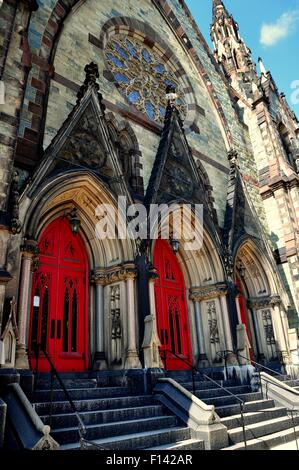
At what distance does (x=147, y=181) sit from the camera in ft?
35.3

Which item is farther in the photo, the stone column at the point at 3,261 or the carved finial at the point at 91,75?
the carved finial at the point at 91,75

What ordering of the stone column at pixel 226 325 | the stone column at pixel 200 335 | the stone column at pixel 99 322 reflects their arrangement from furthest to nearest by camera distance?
the stone column at pixel 200 335 < the stone column at pixel 226 325 < the stone column at pixel 99 322

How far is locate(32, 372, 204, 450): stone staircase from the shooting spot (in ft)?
15.8

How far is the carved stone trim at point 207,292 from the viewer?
428 inches

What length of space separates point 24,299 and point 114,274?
8.12 ft

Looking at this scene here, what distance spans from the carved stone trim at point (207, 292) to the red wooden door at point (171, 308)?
12.1 inches

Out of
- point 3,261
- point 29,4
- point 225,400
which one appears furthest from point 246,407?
point 29,4

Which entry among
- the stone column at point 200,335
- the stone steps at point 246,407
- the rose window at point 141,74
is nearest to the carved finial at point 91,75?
the rose window at point 141,74

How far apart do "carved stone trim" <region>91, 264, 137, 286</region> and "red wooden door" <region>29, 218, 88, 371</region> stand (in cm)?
34

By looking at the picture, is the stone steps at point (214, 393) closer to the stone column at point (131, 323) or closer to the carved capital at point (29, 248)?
the stone column at point (131, 323)

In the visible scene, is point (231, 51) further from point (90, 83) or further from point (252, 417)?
point (252, 417)

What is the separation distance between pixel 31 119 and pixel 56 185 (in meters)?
1.85

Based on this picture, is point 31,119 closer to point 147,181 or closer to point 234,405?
point 147,181

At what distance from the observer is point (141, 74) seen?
45.6ft
